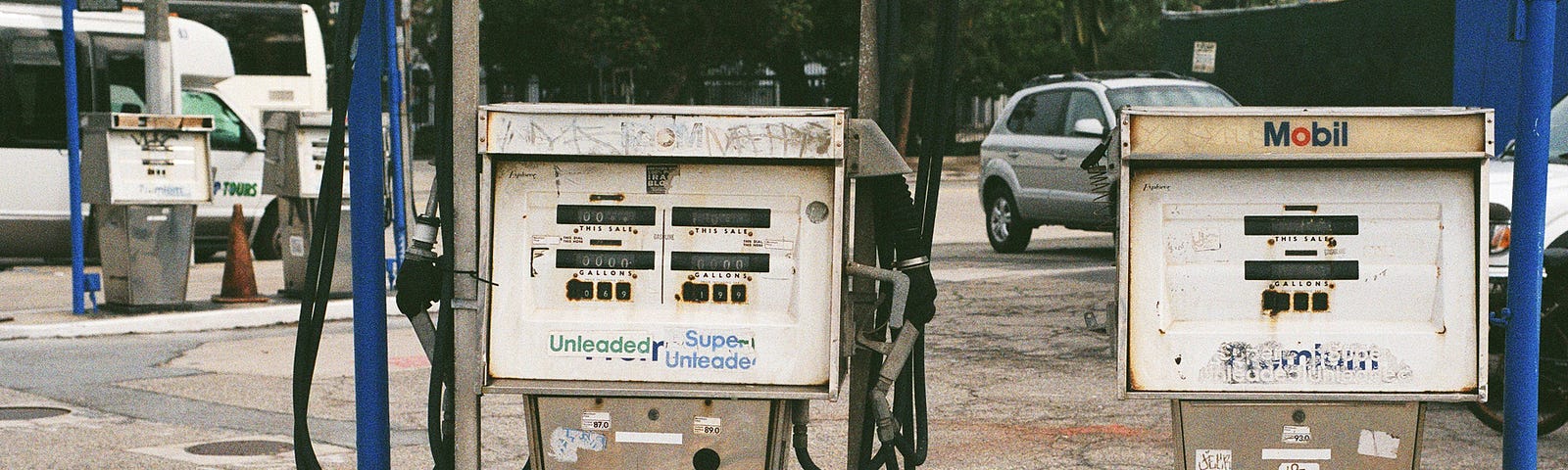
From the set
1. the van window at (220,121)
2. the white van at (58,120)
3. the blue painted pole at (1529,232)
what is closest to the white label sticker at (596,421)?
the blue painted pole at (1529,232)

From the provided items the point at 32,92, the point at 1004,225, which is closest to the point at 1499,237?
the point at 1004,225

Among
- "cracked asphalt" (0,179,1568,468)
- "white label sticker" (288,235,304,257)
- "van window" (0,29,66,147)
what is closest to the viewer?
"cracked asphalt" (0,179,1568,468)

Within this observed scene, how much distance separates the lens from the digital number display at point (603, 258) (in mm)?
4355

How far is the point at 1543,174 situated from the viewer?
4.43 metres

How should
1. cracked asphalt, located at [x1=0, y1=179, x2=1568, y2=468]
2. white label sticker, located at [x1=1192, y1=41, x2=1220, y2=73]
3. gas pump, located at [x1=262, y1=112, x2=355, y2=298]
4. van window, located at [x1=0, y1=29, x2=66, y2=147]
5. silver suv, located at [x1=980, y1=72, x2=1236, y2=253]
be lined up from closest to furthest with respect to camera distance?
1. cracked asphalt, located at [x1=0, y1=179, x2=1568, y2=468]
2. gas pump, located at [x1=262, y1=112, x2=355, y2=298]
3. silver suv, located at [x1=980, y1=72, x2=1236, y2=253]
4. van window, located at [x1=0, y1=29, x2=66, y2=147]
5. white label sticker, located at [x1=1192, y1=41, x2=1220, y2=73]

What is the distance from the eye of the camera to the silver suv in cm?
1620

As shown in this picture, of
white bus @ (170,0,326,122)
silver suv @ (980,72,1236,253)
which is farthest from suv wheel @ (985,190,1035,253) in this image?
white bus @ (170,0,326,122)

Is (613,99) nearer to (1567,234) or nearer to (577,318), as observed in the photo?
(1567,234)

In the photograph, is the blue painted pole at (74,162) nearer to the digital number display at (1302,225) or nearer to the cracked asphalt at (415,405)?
the cracked asphalt at (415,405)

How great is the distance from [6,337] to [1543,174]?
9203 mm

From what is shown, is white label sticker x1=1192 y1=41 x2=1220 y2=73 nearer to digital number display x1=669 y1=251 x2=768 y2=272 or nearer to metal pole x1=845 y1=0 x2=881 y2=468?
metal pole x1=845 y1=0 x2=881 y2=468

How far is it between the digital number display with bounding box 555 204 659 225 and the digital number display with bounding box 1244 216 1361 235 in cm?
140

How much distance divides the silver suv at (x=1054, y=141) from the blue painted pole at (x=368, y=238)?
11166mm

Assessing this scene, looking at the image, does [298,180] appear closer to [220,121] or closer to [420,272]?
[220,121]
